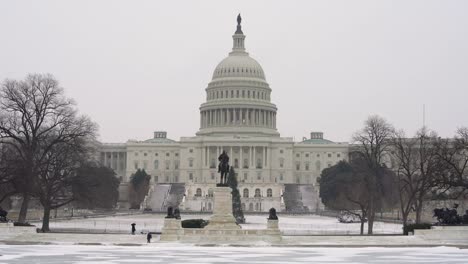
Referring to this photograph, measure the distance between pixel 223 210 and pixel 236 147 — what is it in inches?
4939

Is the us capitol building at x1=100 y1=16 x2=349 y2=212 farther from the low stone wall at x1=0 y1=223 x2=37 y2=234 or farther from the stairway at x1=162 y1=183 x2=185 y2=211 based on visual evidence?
the low stone wall at x1=0 y1=223 x2=37 y2=234

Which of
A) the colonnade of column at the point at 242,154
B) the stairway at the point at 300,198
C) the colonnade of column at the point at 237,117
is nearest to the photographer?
the stairway at the point at 300,198

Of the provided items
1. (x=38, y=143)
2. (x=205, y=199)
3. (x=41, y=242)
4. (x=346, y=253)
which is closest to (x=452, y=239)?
(x=346, y=253)

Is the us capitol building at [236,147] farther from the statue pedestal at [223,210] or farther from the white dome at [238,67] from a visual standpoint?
the statue pedestal at [223,210]

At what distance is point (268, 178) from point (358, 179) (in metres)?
99.8

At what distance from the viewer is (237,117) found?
186000 millimetres

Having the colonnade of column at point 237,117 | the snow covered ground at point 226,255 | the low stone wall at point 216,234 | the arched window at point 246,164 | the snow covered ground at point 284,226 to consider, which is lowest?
the snow covered ground at point 226,255

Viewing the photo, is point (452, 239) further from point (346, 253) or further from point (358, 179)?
point (358, 179)

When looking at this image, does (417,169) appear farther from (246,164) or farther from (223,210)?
(246,164)

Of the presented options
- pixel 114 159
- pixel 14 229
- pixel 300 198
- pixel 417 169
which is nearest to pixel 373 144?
pixel 417 169

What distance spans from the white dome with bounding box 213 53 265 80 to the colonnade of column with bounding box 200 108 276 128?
802cm

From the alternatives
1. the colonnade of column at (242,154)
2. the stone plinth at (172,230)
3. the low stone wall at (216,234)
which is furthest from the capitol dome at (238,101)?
the low stone wall at (216,234)

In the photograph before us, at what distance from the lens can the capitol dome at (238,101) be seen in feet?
606

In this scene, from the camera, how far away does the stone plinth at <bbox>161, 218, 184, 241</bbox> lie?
5000 cm
